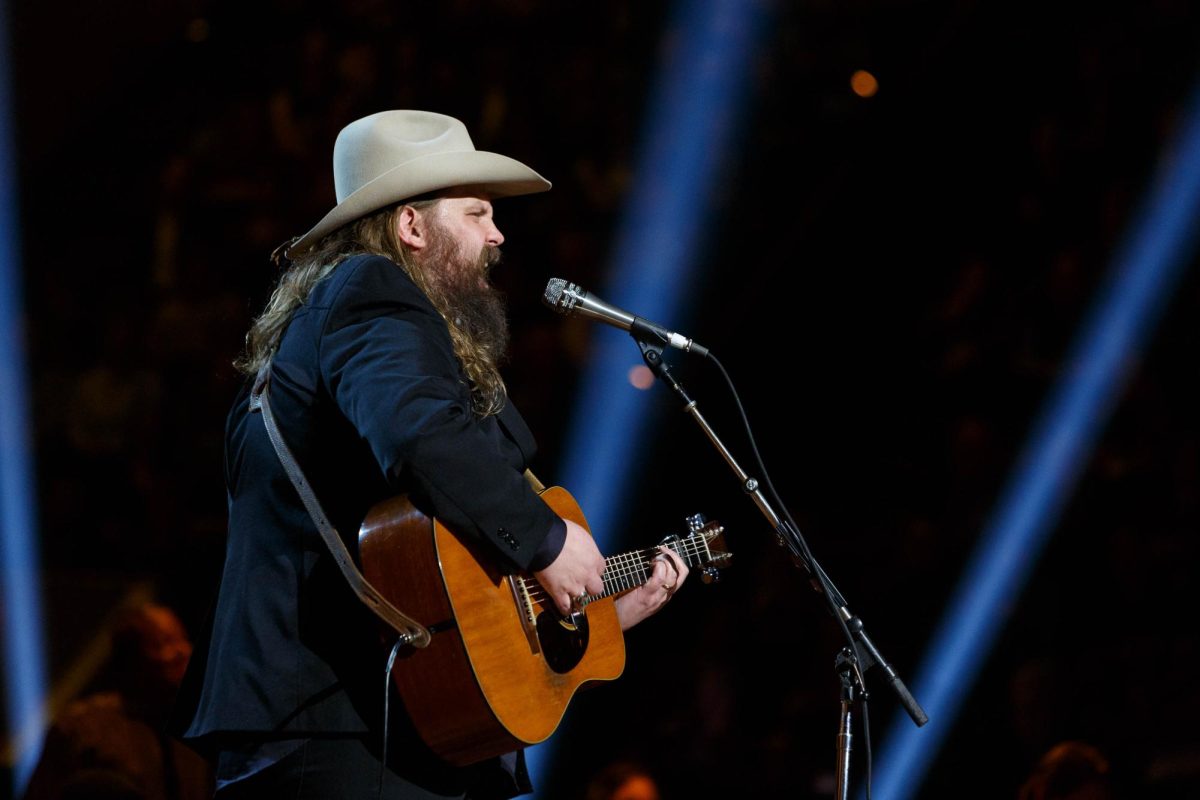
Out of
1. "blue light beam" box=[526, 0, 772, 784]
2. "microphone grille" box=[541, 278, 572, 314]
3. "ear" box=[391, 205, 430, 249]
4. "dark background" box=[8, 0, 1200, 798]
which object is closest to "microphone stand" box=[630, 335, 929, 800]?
"microphone grille" box=[541, 278, 572, 314]

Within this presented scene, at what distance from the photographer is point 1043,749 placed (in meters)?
4.45

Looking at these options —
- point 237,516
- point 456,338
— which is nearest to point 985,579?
point 456,338

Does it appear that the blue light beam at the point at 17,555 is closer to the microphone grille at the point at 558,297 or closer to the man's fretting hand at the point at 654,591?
the man's fretting hand at the point at 654,591

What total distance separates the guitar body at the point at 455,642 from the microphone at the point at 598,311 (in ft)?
1.98

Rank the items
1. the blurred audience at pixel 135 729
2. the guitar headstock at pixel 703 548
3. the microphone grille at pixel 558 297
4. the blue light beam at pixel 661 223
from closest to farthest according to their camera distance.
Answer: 1. the microphone grille at pixel 558 297
2. the guitar headstock at pixel 703 548
3. the blurred audience at pixel 135 729
4. the blue light beam at pixel 661 223

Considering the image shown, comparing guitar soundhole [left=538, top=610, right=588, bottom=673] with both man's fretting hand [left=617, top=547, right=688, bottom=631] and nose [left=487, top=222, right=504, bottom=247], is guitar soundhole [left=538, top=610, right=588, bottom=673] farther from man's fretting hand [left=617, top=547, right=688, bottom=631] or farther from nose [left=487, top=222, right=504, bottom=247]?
nose [left=487, top=222, right=504, bottom=247]

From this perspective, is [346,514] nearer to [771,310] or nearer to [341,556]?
[341,556]

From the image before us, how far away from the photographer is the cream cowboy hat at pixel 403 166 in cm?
264

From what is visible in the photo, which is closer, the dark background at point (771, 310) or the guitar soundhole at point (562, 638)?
the guitar soundhole at point (562, 638)

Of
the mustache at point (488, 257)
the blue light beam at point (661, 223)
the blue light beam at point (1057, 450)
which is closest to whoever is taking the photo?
the mustache at point (488, 257)

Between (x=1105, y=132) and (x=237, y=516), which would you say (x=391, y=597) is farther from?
(x=1105, y=132)

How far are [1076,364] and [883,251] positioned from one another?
1138mm

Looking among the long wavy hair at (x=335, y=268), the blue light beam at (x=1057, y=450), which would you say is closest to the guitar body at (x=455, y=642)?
the long wavy hair at (x=335, y=268)

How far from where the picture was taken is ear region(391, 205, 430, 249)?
105 inches
